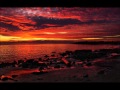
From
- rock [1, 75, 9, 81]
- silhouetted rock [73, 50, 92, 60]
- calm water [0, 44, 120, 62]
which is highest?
calm water [0, 44, 120, 62]

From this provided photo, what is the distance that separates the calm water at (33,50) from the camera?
13.9 feet

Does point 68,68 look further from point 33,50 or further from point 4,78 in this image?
point 4,78

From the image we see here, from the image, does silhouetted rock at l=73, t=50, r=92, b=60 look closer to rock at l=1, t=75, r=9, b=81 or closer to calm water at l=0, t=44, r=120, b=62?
calm water at l=0, t=44, r=120, b=62

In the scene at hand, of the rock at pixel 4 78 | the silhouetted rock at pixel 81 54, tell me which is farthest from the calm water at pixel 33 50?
the rock at pixel 4 78

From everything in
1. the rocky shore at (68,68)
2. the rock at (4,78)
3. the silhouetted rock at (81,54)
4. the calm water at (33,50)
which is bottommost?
the rock at (4,78)

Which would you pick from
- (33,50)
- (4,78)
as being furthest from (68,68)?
(4,78)

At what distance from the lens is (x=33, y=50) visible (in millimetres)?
4254

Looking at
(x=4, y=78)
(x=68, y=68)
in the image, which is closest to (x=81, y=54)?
(x=68, y=68)

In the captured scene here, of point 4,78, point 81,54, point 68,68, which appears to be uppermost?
point 81,54

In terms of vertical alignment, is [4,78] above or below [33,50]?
below

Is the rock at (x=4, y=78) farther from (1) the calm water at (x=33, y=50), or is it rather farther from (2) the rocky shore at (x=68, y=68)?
(1) the calm water at (x=33, y=50)

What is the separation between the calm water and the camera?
13.9ft

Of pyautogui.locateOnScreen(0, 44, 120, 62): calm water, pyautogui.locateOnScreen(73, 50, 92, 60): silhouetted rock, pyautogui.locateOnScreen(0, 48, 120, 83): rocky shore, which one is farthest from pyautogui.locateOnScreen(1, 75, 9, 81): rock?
pyautogui.locateOnScreen(73, 50, 92, 60): silhouetted rock
